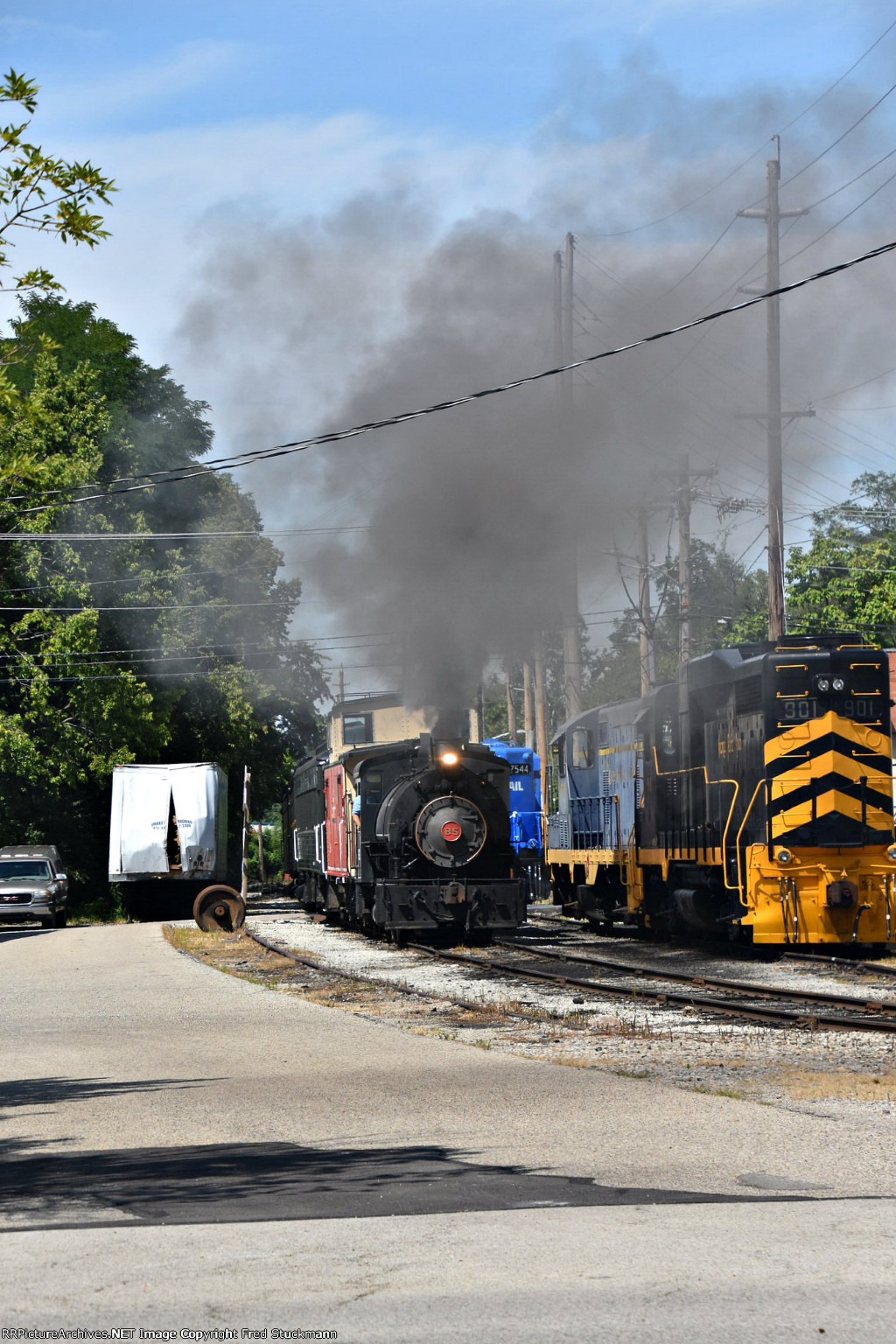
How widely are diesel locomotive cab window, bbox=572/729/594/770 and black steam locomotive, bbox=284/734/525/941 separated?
14.6 feet

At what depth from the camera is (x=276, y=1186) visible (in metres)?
7.10

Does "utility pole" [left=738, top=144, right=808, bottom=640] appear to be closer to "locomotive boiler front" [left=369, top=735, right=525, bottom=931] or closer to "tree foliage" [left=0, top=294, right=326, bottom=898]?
"locomotive boiler front" [left=369, top=735, right=525, bottom=931]

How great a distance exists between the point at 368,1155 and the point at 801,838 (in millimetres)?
12900

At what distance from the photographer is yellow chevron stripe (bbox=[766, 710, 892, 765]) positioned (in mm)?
20062

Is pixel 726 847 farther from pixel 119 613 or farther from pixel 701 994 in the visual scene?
pixel 119 613

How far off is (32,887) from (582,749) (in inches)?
526

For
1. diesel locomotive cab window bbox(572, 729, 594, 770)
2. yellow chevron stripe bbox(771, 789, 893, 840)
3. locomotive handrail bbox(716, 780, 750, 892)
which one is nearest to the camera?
yellow chevron stripe bbox(771, 789, 893, 840)

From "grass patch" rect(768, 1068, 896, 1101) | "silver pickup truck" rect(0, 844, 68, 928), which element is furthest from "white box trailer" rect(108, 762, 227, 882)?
"grass patch" rect(768, 1068, 896, 1101)

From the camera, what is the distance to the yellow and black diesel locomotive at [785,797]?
19562mm

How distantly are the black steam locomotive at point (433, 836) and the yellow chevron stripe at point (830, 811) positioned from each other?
4.89 m

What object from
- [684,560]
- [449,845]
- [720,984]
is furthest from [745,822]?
[684,560]

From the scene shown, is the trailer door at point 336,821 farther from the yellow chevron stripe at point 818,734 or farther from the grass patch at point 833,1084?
the grass patch at point 833,1084

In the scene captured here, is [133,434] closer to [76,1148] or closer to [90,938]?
[90,938]

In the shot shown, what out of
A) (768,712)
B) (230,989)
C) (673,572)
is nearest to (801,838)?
(768,712)
